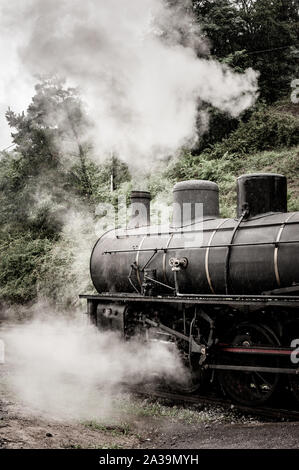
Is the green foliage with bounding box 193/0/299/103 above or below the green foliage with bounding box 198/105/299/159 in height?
above

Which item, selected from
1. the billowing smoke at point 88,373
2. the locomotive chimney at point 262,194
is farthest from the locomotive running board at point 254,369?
the locomotive chimney at point 262,194

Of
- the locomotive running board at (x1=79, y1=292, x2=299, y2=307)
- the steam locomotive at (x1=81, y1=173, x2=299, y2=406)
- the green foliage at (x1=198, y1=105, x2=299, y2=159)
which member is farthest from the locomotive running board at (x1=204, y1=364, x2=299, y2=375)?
the green foliage at (x1=198, y1=105, x2=299, y2=159)

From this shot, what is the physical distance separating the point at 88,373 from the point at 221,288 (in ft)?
11.3

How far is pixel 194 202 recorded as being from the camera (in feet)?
→ 26.6

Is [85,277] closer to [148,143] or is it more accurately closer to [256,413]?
[148,143]

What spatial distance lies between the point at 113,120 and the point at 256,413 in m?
14.6

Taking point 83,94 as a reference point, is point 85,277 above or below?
below

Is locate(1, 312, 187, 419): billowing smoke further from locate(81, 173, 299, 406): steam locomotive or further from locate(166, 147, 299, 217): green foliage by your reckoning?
locate(166, 147, 299, 217): green foliage

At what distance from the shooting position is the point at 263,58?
20094mm

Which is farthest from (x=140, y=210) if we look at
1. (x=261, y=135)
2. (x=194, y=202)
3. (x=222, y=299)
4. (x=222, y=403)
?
(x=261, y=135)

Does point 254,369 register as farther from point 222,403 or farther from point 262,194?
point 262,194

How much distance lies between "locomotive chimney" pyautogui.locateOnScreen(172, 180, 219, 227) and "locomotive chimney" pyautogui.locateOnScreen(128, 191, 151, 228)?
4.05 ft

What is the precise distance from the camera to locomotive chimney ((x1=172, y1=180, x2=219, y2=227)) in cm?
803
